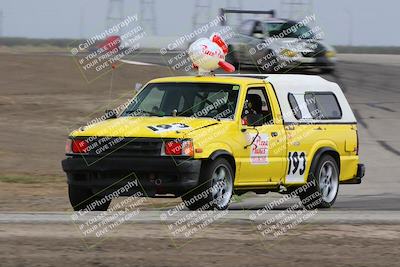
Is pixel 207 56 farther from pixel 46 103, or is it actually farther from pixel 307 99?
pixel 46 103

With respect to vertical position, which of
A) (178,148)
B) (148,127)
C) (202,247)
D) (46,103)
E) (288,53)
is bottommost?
(46,103)

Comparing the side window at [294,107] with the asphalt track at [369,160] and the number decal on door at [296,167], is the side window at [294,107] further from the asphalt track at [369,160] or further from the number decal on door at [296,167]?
the asphalt track at [369,160]

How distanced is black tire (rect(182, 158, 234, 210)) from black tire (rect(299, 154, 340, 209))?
1.88m

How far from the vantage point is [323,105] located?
51.0ft

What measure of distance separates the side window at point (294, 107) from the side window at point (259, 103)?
0.45 meters

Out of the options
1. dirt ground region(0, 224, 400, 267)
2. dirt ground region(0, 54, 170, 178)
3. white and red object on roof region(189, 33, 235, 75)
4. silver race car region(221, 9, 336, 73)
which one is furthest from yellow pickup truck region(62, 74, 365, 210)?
silver race car region(221, 9, 336, 73)

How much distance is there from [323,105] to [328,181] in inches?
43.1

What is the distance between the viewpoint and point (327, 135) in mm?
15273

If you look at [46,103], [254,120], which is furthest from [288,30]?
[254,120]

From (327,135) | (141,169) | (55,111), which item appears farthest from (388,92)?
(141,169)

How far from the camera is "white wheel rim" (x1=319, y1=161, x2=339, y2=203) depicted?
598 inches

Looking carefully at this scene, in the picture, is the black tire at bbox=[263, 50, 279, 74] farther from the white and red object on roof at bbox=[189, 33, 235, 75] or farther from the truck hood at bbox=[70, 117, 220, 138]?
the truck hood at bbox=[70, 117, 220, 138]

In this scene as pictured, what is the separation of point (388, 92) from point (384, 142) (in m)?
8.72

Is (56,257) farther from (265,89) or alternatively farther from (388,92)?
(388,92)
